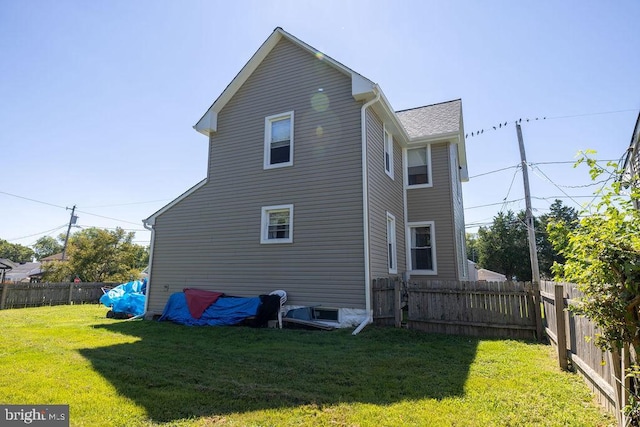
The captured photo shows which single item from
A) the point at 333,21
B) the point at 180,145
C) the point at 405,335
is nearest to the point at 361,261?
the point at 405,335

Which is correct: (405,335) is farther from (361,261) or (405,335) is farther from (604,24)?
(604,24)

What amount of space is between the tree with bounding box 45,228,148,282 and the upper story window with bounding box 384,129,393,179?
763 inches

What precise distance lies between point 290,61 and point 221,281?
7.07m

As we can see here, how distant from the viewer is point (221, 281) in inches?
388

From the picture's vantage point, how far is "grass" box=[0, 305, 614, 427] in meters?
3.19

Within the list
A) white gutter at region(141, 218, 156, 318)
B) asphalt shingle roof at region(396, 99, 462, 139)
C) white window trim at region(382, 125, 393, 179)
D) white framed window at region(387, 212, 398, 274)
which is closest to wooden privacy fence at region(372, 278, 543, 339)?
white framed window at region(387, 212, 398, 274)

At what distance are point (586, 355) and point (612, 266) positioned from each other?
2217 millimetres

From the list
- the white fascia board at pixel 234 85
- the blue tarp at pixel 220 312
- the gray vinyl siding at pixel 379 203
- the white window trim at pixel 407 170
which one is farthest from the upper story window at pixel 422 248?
the white fascia board at pixel 234 85

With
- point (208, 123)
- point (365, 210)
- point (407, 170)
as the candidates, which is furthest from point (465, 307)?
point (208, 123)

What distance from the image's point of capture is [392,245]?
10344 millimetres

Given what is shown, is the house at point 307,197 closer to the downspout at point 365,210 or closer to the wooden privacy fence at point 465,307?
the downspout at point 365,210

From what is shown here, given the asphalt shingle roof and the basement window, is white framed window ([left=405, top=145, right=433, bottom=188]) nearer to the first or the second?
the asphalt shingle roof

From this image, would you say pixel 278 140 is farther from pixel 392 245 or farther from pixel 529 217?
pixel 529 217

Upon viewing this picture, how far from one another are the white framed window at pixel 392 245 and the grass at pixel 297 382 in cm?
323
